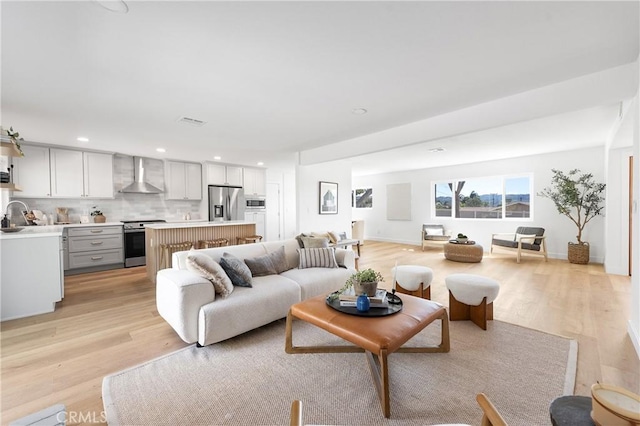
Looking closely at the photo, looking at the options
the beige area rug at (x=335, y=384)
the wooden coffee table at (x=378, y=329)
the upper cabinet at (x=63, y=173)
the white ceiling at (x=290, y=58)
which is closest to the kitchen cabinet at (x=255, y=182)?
the upper cabinet at (x=63, y=173)

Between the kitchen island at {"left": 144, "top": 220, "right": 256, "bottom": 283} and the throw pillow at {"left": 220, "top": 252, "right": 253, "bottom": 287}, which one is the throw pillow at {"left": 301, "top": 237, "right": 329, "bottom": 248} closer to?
the throw pillow at {"left": 220, "top": 252, "right": 253, "bottom": 287}

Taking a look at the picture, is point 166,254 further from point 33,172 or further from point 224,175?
point 224,175

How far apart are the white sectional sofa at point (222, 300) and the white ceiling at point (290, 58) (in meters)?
1.77

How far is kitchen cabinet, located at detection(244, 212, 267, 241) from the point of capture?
Answer: 7641 millimetres

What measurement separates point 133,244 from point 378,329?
5.54m

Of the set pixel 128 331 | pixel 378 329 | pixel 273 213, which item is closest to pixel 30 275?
pixel 128 331

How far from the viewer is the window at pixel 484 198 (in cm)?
666

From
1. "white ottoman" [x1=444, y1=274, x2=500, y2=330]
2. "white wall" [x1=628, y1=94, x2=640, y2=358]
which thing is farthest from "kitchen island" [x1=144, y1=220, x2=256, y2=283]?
"white wall" [x1=628, y1=94, x2=640, y2=358]

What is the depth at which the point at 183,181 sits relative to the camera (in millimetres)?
6484

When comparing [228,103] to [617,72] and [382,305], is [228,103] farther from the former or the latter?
[617,72]

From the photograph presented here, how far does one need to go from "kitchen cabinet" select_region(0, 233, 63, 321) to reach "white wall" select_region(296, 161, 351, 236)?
3794 mm

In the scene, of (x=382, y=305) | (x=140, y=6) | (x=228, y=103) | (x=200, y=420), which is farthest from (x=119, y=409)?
(x=228, y=103)

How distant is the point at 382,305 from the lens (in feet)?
7.02

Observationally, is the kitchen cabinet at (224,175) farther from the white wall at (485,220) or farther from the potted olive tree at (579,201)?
the potted olive tree at (579,201)
